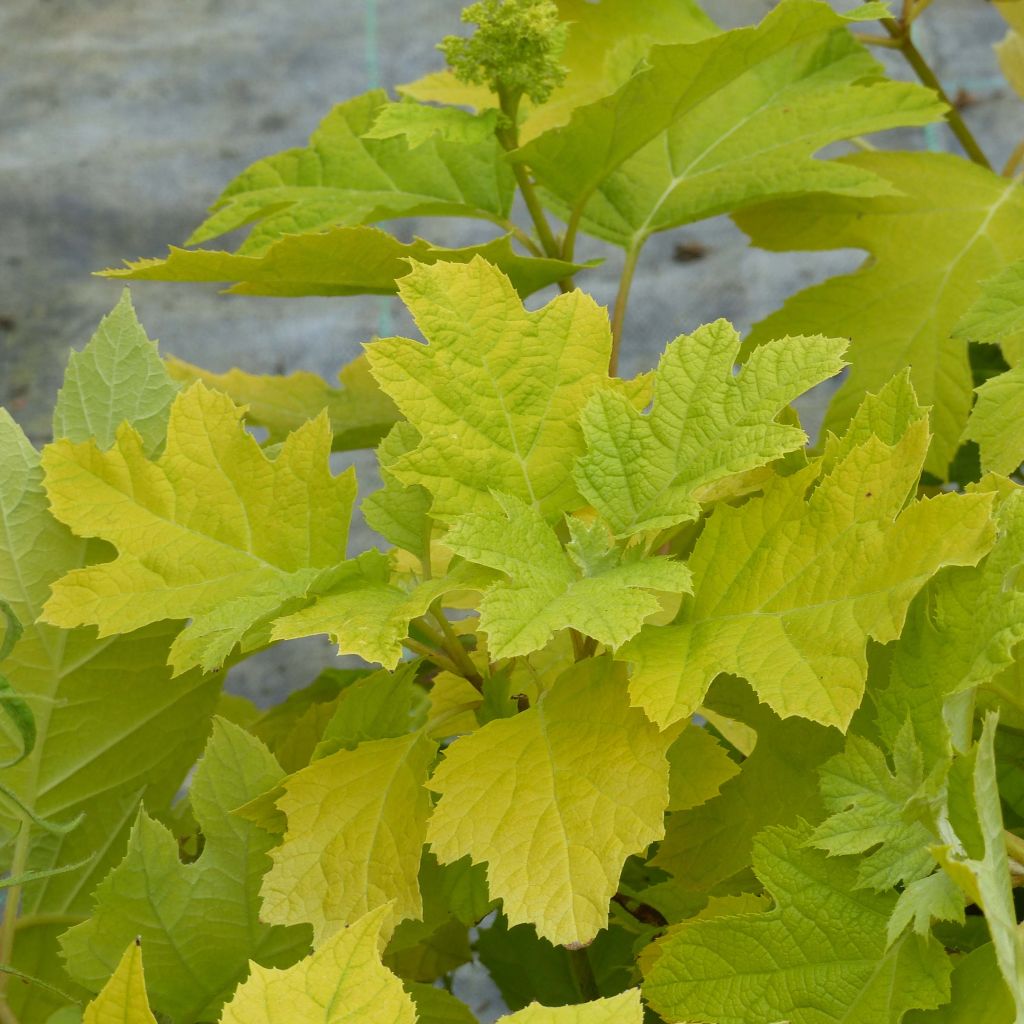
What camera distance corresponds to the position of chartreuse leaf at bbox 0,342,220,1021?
0.67 meters

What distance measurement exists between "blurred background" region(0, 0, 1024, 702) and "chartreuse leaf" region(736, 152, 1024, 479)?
185 cm

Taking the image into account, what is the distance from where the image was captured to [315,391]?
34.9 inches

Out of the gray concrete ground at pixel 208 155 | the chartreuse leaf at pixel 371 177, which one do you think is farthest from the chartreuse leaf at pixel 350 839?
the gray concrete ground at pixel 208 155

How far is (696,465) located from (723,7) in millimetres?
3408

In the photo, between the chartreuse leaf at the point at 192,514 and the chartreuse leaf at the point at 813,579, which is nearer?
the chartreuse leaf at the point at 813,579

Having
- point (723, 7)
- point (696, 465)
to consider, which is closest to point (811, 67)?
point (696, 465)

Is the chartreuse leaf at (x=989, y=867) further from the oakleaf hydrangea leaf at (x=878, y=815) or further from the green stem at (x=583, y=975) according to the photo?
the green stem at (x=583, y=975)

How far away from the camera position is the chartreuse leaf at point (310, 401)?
854mm

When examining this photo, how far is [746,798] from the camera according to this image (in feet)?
1.92

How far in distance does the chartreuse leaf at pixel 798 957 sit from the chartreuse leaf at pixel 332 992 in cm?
13

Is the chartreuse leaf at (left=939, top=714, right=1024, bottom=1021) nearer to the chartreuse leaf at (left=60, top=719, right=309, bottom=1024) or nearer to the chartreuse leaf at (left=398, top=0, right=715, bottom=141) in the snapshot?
the chartreuse leaf at (left=60, top=719, right=309, bottom=1024)

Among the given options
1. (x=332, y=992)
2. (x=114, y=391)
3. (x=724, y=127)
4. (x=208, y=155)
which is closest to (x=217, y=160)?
(x=208, y=155)

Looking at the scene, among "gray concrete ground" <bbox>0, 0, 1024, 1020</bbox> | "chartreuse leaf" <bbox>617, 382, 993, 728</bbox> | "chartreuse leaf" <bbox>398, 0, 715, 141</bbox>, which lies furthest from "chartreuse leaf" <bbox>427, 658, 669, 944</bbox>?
"gray concrete ground" <bbox>0, 0, 1024, 1020</bbox>

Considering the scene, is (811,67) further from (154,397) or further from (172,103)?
(172,103)
